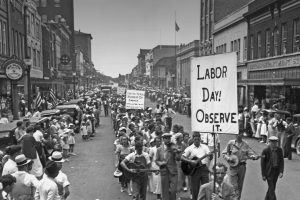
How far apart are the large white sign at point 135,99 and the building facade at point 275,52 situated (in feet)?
37.0

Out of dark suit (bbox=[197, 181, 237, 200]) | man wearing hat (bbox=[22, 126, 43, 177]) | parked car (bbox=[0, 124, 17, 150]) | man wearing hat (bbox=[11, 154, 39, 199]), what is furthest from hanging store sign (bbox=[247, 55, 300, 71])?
man wearing hat (bbox=[11, 154, 39, 199])

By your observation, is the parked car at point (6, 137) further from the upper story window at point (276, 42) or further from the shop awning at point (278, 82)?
the upper story window at point (276, 42)

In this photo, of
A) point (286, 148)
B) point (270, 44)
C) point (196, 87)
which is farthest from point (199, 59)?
point (270, 44)

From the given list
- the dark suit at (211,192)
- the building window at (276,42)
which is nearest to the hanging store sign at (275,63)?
the building window at (276,42)

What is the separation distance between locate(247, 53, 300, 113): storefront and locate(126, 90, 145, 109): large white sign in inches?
442

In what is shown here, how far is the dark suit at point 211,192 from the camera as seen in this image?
252 inches

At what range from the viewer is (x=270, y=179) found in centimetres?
870

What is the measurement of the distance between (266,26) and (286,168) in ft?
77.7

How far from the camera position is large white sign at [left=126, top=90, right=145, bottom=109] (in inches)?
759

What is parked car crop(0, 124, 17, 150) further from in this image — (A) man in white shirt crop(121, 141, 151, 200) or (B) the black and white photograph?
(A) man in white shirt crop(121, 141, 151, 200)

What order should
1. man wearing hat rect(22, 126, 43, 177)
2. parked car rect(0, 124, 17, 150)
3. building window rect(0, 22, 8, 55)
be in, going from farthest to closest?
building window rect(0, 22, 8, 55)
parked car rect(0, 124, 17, 150)
man wearing hat rect(22, 126, 43, 177)

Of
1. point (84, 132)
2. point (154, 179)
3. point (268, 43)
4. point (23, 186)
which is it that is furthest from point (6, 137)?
point (268, 43)

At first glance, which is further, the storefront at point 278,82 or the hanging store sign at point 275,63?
the hanging store sign at point 275,63

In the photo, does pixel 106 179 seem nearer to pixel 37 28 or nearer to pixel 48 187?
pixel 48 187
